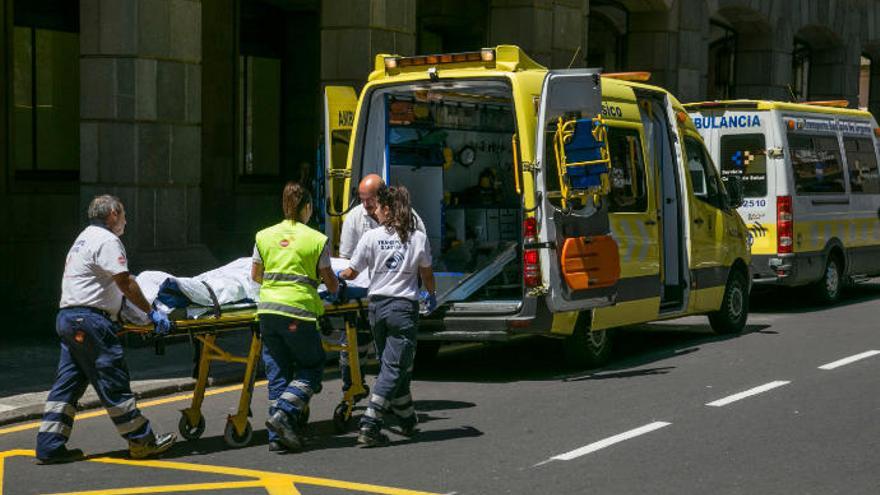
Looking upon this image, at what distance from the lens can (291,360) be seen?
28.4 feet

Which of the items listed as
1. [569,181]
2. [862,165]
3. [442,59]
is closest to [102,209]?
[442,59]

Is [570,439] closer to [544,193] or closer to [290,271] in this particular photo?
[290,271]

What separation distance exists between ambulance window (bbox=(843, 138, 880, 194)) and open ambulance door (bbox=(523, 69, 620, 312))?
27.3 ft

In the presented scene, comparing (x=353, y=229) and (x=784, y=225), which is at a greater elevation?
(x=353, y=229)

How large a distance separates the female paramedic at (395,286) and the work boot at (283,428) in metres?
0.52

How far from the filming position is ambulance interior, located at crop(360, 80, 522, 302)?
11.9 m

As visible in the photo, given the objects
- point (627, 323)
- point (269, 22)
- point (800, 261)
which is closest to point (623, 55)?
point (269, 22)

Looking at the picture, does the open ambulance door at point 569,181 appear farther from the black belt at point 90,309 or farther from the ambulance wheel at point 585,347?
the black belt at point 90,309

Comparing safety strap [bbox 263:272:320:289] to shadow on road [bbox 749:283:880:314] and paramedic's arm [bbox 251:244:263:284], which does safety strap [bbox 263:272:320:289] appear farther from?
shadow on road [bbox 749:283:880:314]

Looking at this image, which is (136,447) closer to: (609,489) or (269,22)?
(609,489)

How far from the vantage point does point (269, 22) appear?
2138cm

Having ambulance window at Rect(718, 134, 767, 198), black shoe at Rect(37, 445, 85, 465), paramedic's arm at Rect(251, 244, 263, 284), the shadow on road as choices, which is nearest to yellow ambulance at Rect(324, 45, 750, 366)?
ambulance window at Rect(718, 134, 767, 198)

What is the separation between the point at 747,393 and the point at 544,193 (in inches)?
87.2

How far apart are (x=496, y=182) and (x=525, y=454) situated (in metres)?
5.31
